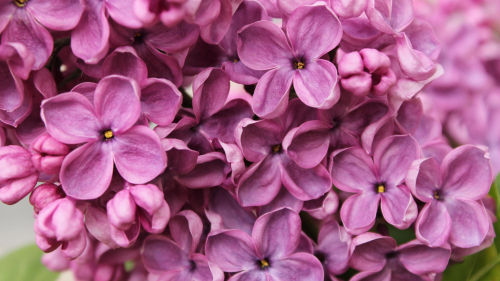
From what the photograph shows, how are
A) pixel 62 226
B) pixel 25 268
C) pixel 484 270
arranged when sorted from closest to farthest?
1. pixel 62 226
2. pixel 484 270
3. pixel 25 268

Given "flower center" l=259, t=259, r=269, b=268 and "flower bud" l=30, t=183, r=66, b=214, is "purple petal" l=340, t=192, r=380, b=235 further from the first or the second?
"flower bud" l=30, t=183, r=66, b=214

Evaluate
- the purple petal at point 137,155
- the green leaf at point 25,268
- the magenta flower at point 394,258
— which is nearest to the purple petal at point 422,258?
the magenta flower at point 394,258

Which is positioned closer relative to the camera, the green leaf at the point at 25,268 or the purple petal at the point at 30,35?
the purple petal at the point at 30,35

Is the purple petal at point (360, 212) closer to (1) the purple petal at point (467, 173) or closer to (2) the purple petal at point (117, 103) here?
(1) the purple petal at point (467, 173)

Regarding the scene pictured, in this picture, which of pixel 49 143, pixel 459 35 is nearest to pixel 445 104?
pixel 459 35

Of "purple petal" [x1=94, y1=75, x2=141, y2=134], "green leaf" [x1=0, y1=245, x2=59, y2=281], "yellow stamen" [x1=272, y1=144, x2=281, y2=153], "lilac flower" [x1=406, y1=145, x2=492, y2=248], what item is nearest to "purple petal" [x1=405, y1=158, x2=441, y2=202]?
"lilac flower" [x1=406, y1=145, x2=492, y2=248]

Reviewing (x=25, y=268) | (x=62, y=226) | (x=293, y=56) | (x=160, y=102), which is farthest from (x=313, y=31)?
(x=25, y=268)

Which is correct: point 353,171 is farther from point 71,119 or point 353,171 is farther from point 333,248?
point 71,119
